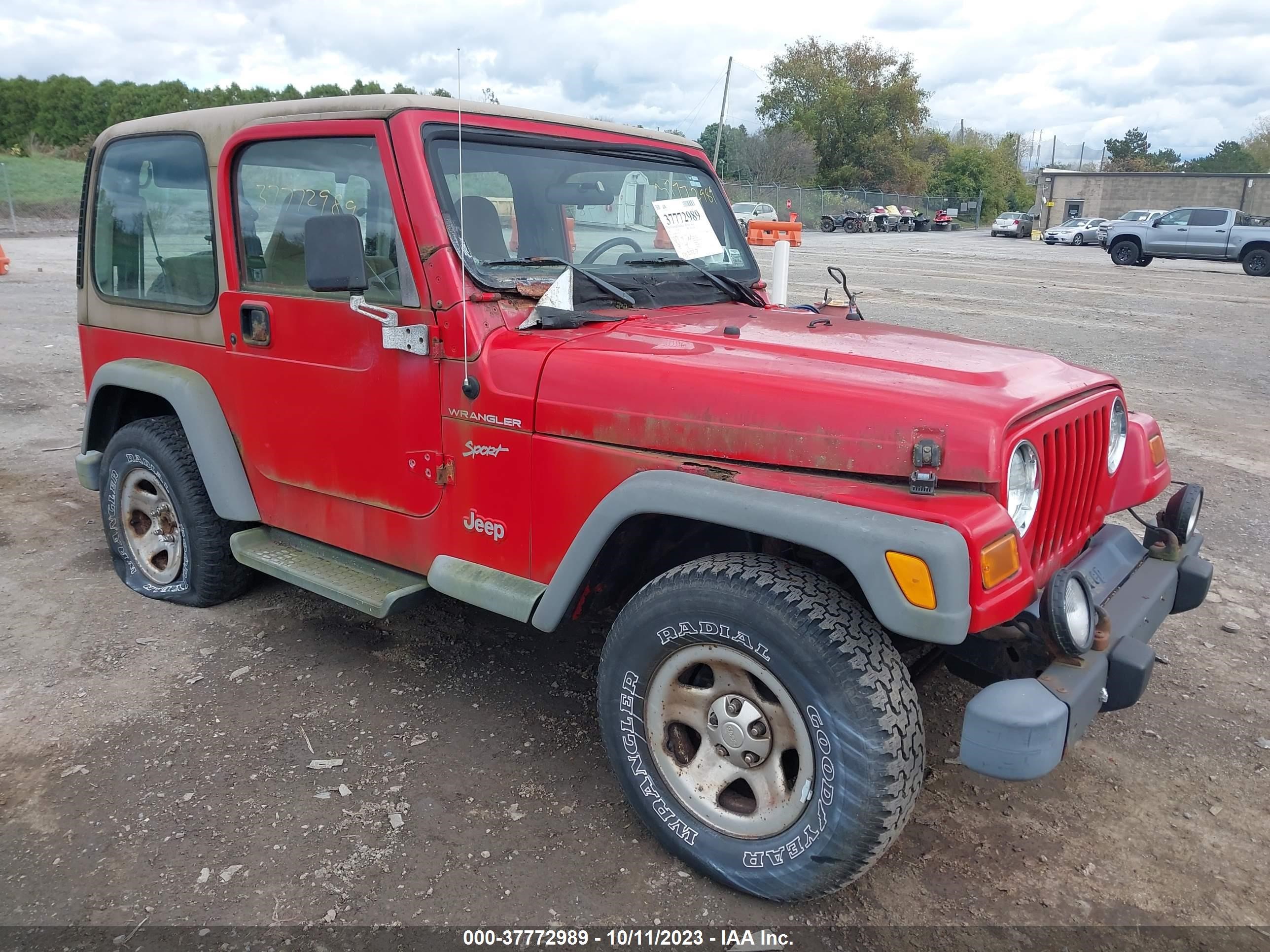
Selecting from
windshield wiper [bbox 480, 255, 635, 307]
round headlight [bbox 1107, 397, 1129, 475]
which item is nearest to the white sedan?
round headlight [bbox 1107, 397, 1129, 475]

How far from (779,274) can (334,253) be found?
2210mm

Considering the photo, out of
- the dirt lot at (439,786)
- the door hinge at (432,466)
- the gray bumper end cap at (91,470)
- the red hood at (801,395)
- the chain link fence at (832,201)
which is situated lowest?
Answer: the dirt lot at (439,786)

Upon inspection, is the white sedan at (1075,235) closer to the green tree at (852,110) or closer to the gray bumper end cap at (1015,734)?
the green tree at (852,110)

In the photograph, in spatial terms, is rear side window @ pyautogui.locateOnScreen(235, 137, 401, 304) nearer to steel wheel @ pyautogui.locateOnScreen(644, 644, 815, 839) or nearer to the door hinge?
the door hinge

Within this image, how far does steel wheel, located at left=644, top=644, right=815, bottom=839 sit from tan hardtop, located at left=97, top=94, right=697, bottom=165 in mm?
1962

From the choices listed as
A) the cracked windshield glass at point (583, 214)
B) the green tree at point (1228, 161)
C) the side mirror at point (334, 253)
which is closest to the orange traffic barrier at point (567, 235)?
the cracked windshield glass at point (583, 214)

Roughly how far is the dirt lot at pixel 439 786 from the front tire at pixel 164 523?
0.13 meters

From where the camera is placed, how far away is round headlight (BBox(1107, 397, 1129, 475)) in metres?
2.98

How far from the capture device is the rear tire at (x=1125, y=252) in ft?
82.0

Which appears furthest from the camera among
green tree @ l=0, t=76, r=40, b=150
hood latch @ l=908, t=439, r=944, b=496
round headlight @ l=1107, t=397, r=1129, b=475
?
green tree @ l=0, t=76, r=40, b=150

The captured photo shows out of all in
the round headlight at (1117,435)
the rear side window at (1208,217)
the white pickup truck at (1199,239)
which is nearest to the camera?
the round headlight at (1117,435)

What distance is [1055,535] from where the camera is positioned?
2580mm

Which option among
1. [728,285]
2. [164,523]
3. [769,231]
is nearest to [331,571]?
[164,523]

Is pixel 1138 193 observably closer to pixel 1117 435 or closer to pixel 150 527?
pixel 1117 435
